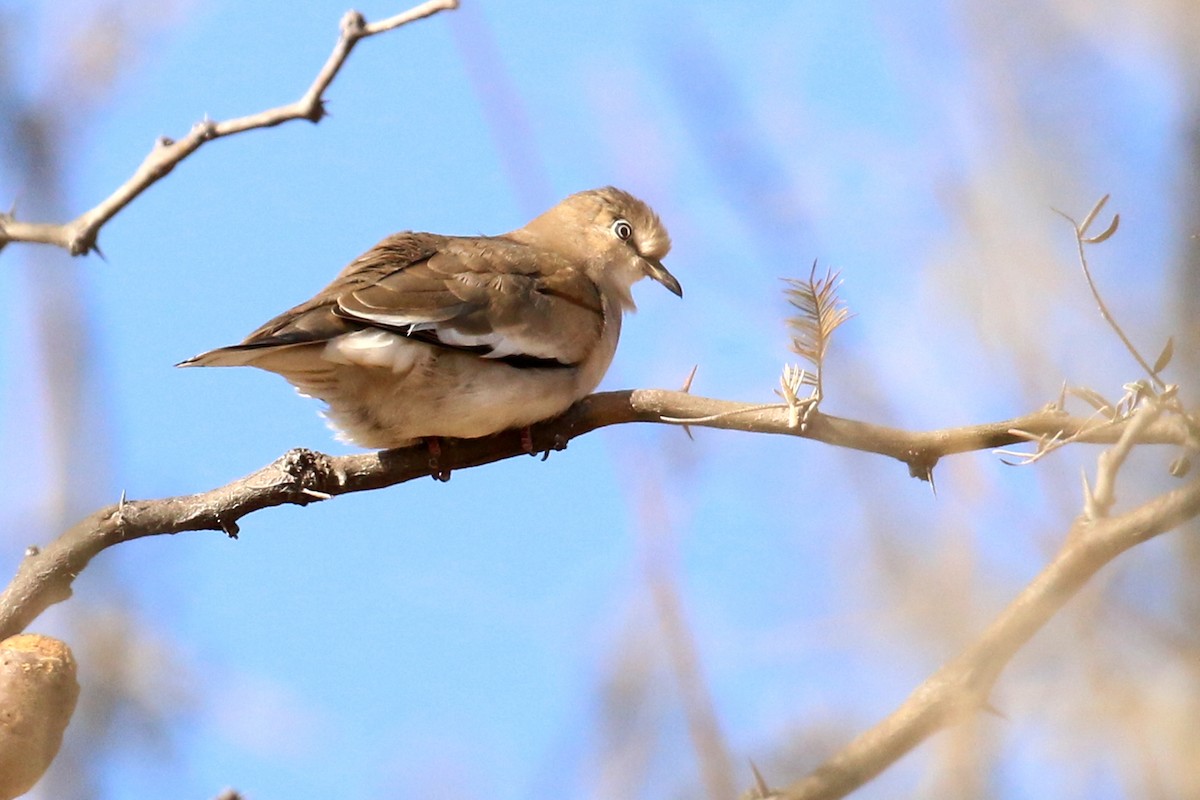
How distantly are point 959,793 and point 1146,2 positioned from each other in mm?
2484

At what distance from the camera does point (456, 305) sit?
17.3 feet

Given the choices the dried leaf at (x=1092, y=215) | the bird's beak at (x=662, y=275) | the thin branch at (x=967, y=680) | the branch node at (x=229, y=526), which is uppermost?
the bird's beak at (x=662, y=275)

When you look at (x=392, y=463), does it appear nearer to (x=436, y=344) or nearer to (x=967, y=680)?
(x=436, y=344)

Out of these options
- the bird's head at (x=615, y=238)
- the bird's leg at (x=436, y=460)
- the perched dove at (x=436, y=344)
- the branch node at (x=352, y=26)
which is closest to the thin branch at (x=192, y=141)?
the branch node at (x=352, y=26)

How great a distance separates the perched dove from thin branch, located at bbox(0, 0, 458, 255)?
2.49 ft

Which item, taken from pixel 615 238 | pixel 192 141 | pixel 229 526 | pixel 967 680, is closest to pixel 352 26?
pixel 192 141

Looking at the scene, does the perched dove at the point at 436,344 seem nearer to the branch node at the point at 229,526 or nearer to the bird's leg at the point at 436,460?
the bird's leg at the point at 436,460

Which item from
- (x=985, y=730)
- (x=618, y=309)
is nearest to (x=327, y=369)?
(x=618, y=309)

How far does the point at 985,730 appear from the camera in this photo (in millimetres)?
2201

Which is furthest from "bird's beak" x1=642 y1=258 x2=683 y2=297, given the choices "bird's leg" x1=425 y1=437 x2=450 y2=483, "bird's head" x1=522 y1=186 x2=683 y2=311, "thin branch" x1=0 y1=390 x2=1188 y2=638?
"bird's leg" x1=425 y1=437 x2=450 y2=483

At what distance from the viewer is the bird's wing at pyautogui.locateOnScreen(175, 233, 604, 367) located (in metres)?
4.83

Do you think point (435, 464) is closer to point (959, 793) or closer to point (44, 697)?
point (44, 697)

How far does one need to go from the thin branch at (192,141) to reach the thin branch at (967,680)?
2.08 meters

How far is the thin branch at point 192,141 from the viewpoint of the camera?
3590 mm
